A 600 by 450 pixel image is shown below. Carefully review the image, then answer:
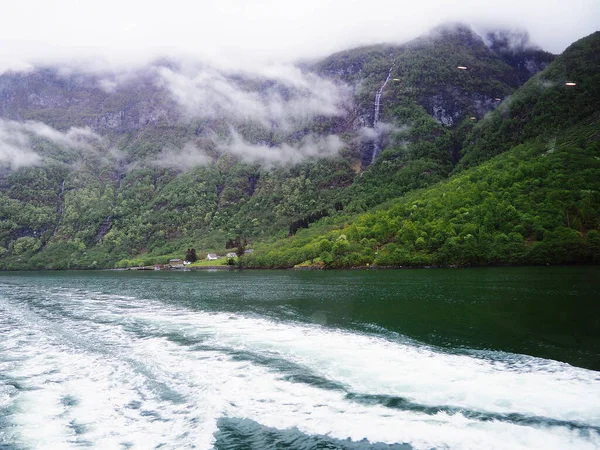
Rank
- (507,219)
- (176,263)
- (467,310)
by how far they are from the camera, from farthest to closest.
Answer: (176,263), (507,219), (467,310)

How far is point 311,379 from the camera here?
18.3 m

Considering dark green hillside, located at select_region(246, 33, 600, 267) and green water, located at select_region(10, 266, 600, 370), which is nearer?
green water, located at select_region(10, 266, 600, 370)

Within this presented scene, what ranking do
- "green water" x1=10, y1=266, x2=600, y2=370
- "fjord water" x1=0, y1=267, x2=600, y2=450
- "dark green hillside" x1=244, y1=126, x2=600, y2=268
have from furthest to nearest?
"dark green hillside" x1=244, y1=126, x2=600, y2=268
"green water" x1=10, y1=266, x2=600, y2=370
"fjord water" x1=0, y1=267, x2=600, y2=450

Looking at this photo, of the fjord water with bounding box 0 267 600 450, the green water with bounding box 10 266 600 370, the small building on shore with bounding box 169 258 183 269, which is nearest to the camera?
the fjord water with bounding box 0 267 600 450

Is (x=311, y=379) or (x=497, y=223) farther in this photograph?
(x=497, y=223)

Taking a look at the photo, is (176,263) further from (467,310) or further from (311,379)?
(311,379)

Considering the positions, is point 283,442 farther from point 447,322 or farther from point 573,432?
point 447,322

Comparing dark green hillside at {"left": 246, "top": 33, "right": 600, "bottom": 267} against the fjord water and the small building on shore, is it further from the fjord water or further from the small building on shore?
the fjord water

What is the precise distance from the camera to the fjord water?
43.1 feet

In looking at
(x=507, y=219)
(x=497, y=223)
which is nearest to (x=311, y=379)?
(x=497, y=223)

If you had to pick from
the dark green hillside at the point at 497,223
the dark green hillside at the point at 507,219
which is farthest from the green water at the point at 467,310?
the dark green hillside at the point at 507,219

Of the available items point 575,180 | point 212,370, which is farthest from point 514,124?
point 212,370

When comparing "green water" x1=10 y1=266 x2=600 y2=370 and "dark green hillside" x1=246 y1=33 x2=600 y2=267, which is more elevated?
"dark green hillside" x1=246 y1=33 x2=600 y2=267

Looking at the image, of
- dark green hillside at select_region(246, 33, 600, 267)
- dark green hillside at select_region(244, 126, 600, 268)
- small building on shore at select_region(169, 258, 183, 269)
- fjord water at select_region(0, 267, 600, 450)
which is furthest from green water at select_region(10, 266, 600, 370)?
A: small building on shore at select_region(169, 258, 183, 269)
